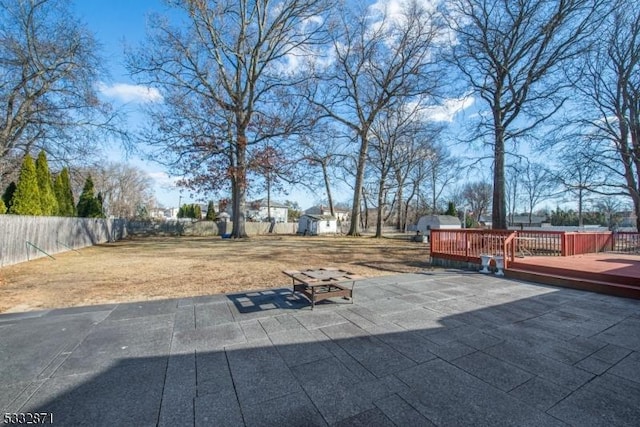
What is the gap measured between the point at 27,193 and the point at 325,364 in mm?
17138

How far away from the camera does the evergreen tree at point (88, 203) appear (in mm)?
21656

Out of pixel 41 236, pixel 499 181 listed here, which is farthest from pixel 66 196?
pixel 499 181

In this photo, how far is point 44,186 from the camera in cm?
1505

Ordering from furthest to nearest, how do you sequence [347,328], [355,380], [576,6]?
[576,6] < [347,328] < [355,380]

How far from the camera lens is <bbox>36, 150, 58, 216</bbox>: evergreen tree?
14773mm

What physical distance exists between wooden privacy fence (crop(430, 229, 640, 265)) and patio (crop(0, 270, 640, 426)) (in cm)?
369

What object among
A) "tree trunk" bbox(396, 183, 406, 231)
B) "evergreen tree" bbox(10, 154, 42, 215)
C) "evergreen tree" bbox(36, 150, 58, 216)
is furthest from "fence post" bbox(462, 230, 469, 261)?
"tree trunk" bbox(396, 183, 406, 231)

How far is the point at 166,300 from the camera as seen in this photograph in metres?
5.25

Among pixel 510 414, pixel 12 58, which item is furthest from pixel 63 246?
pixel 510 414

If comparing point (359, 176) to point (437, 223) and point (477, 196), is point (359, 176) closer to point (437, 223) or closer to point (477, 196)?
point (437, 223)

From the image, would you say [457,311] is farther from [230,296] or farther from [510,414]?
[230,296]

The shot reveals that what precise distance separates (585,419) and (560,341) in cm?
169

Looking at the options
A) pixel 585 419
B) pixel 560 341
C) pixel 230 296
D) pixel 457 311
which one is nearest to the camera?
pixel 585 419

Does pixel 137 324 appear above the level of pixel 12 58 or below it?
below
